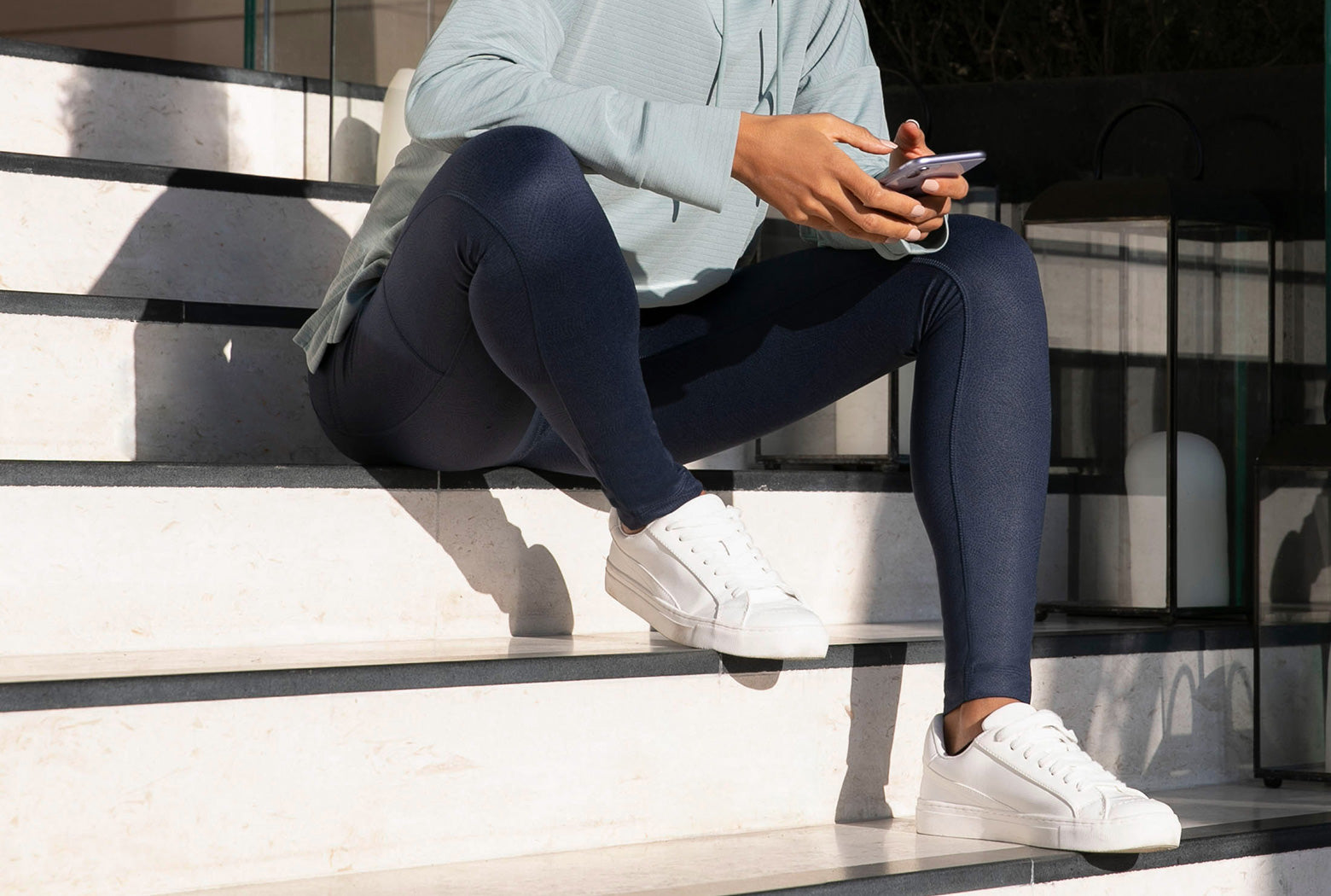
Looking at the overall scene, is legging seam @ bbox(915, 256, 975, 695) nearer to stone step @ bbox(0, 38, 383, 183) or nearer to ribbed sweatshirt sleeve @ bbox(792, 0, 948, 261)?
ribbed sweatshirt sleeve @ bbox(792, 0, 948, 261)

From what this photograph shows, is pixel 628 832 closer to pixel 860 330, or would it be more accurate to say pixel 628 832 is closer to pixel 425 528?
pixel 425 528

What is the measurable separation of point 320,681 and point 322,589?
0.83ft

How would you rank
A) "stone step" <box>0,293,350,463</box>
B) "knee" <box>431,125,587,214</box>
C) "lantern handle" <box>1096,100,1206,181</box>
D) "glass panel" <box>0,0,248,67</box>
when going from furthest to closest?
1. "glass panel" <box>0,0,248,67</box>
2. "lantern handle" <box>1096,100,1206,181</box>
3. "stone step" <box>0,293,350,463</box>
4. "knee" <box>431,125,587,214</box>

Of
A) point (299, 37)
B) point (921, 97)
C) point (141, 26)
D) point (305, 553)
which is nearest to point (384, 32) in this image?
point (299, 37)

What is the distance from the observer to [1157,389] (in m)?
1.88

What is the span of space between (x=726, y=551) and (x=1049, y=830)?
0.34 m

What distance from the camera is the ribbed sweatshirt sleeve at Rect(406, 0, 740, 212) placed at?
114cm

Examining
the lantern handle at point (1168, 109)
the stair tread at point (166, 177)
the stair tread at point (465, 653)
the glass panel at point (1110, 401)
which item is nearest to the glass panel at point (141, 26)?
the stair tread at point (166, 177)

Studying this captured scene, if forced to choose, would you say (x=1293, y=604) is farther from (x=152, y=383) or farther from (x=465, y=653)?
(x=152, y=383)

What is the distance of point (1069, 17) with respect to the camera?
248 cm

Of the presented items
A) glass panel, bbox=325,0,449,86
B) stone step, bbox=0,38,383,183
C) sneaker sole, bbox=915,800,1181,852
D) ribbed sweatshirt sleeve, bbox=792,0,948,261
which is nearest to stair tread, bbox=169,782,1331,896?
sneaker sole, bbox=915,800,1181,852

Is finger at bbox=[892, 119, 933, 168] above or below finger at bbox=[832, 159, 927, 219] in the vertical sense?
above

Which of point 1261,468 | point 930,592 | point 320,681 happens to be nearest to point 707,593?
point 320,681

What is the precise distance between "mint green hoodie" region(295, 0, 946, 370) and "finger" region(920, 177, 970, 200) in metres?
0.09
